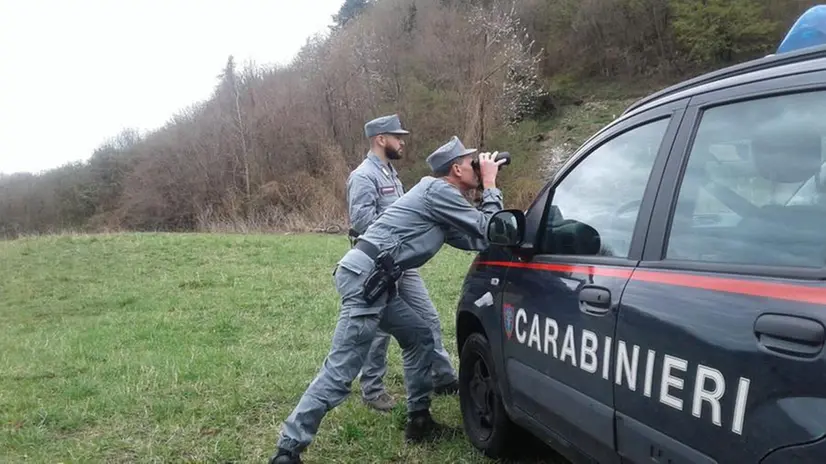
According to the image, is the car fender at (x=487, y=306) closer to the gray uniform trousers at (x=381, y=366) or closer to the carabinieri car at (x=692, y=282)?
the carabinieri car at (x=692, y=282)

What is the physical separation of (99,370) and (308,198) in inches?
921

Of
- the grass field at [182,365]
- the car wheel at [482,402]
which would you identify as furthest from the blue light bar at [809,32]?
the grass field at [182,365]

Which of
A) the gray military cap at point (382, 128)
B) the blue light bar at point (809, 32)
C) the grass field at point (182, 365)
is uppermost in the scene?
the blue light bar at point (809, 32)

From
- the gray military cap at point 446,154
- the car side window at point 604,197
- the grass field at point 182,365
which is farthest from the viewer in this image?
the grass field at point 182,365

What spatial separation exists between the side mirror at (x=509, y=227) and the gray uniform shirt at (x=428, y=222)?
0.45 meters

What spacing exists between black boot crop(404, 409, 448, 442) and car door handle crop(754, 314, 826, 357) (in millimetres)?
2795

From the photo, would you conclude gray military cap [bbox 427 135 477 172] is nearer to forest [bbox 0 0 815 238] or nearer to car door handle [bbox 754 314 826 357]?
car door handle [bbox 754 314 826 357]

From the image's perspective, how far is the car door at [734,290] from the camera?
159 centimetres

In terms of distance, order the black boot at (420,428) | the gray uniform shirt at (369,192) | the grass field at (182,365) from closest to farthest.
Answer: the black boot at (420,428) < the grass field at (182,365) < the gray uniform shirt at (369,192)

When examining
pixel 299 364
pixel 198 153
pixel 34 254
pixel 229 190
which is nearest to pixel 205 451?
pixel 299 364

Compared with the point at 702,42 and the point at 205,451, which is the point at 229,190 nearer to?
the point at 702,42

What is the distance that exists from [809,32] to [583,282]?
1388 mm

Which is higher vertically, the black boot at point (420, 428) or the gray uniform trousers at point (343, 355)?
the gray uniform trousers at point (343, 355)

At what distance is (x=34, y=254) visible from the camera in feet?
56.7
